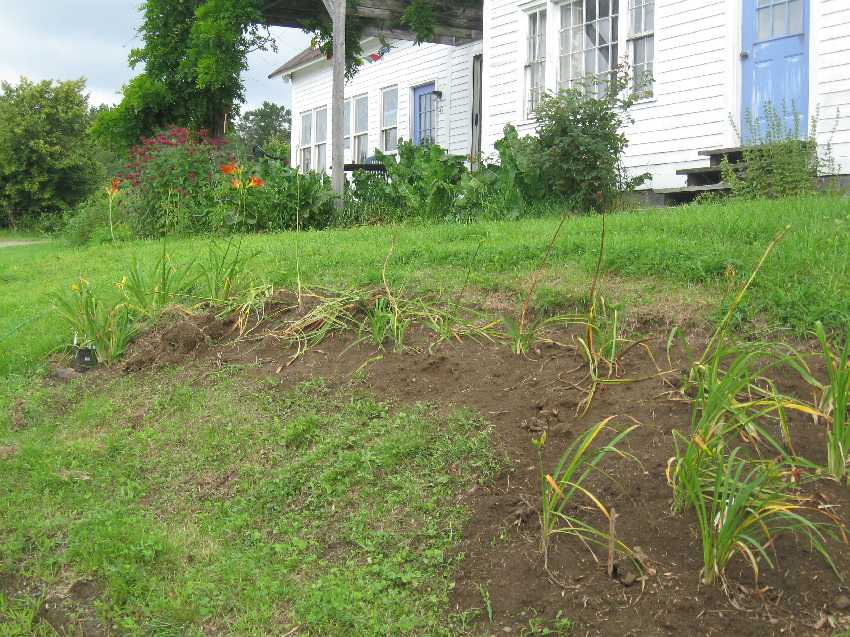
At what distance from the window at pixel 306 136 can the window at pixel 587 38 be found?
13.1 meters

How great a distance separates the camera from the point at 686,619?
2.38m

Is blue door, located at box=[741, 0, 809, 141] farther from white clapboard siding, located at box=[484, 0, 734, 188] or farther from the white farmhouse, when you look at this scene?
white clapboard siding, located at box=[484, 0, 734, 188]

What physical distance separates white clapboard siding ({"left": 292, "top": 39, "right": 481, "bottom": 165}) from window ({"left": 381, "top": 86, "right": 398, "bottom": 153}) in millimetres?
115

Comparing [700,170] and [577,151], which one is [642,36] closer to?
[700,170]

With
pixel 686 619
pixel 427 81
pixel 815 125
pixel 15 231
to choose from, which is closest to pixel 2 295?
pixel 686 619

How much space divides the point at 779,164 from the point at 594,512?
22.0 feet

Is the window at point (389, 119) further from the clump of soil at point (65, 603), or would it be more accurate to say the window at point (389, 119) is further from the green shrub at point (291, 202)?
the clump of soil at point (65, 603)

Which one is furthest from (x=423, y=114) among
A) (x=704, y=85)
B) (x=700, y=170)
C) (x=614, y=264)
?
(x=614, y=264)

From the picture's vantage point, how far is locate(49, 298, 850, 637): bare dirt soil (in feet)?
7.90

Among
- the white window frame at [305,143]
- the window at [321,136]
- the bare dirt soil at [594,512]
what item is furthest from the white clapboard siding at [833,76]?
the white window frame at [305,143]

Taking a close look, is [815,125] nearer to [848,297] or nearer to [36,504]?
[848,297]

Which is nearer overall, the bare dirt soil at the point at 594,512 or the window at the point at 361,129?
the bare dirt soil at the point at 594,512

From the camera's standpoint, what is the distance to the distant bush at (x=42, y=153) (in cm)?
2461

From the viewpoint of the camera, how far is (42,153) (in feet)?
81.1
